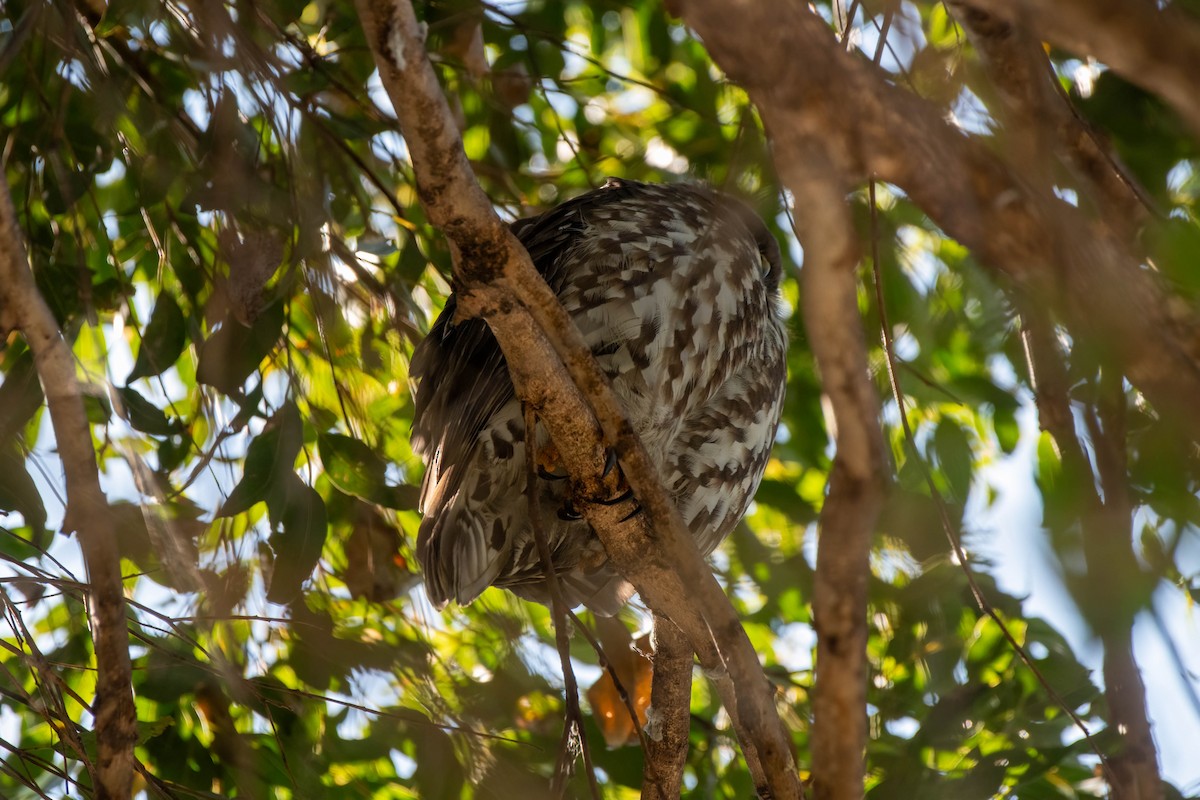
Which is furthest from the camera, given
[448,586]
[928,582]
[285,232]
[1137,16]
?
[448,586]

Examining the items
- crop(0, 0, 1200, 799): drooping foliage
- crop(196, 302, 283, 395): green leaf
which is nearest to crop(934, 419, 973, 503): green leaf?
crop(0, 0, 1200, 799): drooping foliage

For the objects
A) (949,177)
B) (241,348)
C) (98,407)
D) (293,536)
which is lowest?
(949,177)

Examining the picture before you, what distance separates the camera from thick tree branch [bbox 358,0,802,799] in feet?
4.64

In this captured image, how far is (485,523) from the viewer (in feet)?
8.80

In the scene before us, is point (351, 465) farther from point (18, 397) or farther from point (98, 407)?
point (18, 397)

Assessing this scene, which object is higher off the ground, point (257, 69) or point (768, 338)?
point (768, 338)

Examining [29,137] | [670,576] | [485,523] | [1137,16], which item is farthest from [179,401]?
[1137,16]

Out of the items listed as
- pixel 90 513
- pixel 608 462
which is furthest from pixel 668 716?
pixel 90 513

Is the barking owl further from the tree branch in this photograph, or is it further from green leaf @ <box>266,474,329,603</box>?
the tree branch

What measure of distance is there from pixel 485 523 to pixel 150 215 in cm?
110

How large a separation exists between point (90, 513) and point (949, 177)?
3.61ft

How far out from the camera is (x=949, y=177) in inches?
41.9

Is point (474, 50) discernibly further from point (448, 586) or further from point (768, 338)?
point (448, 586)

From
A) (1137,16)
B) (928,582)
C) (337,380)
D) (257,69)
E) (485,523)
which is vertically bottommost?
(1137,16)
